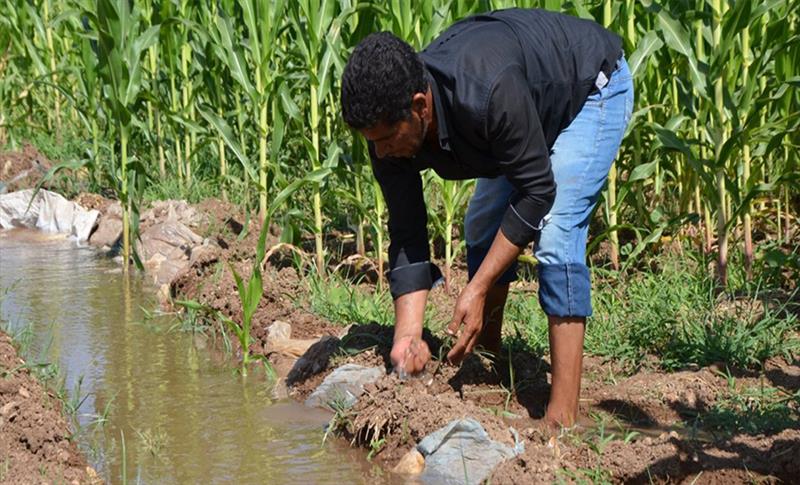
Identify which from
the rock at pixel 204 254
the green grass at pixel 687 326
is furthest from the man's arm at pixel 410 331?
the rock at pixel 204 254

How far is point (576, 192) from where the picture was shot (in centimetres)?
423

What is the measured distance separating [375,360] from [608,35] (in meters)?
1.70

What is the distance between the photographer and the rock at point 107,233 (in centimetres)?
890

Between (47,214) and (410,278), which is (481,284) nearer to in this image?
(410,278)

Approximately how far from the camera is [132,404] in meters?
5.20

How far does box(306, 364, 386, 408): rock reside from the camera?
15.8 ft

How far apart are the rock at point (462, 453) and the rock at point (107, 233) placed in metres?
5.22

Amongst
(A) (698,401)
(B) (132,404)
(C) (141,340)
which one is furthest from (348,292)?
(A) (698,401)

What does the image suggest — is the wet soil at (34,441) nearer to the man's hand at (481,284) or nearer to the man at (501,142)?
the man at (501,142)

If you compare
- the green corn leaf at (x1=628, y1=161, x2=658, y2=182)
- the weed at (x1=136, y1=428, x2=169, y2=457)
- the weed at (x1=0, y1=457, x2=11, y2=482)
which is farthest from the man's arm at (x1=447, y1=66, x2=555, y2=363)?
the green corn leaf at (x1=628, y1=161, x2=658, y2=182)

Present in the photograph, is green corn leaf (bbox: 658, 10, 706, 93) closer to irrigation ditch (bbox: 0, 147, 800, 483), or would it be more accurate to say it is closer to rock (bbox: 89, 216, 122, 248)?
irrigation ditch (bbox: 0, 147, 800, 483)

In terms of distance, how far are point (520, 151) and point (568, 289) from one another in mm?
686

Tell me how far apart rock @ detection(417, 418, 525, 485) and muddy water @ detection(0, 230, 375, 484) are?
1.05 feet

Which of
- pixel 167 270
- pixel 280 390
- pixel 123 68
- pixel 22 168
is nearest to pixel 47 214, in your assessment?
pixel 22 168
